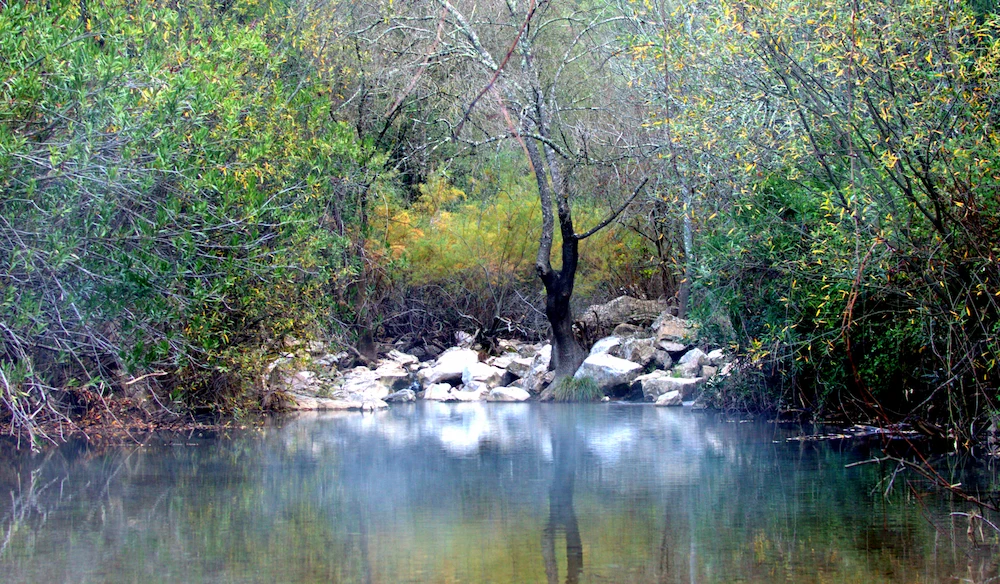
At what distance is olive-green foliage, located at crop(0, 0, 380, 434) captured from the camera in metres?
8.98

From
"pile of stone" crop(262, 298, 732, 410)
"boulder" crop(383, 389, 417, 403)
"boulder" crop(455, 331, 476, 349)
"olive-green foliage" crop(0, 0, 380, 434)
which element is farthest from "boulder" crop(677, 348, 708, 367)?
"olive-green foliage" crop(0, 0, 380, 434)

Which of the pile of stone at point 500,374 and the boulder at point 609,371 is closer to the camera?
the pile of stone at point 500,374

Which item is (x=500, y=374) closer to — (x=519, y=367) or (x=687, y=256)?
(x=519, y=367)

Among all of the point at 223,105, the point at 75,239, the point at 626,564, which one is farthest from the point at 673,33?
the point at 626,564

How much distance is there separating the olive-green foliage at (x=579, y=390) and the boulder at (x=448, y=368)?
2.96 metres

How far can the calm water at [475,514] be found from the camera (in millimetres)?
5543

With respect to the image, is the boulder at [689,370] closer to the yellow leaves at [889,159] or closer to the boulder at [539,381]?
the boulder at [539,381]

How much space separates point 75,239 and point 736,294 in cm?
752

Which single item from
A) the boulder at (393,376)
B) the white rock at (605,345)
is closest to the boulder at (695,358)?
A: the white rock at (605,345)

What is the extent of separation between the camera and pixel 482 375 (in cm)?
2022

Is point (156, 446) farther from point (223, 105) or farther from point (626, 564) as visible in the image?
point (626, 564)

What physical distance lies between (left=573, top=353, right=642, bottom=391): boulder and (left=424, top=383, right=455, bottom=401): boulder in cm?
240

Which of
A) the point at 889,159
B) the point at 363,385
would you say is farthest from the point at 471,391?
the point at 889,159

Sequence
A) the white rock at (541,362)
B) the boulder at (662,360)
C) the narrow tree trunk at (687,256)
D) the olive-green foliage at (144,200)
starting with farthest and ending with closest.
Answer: the white rock at (541,362) < the boulder at (662,360) < the narrow tree trunk at (687,256) < the olive-green foliage at (144,200)
